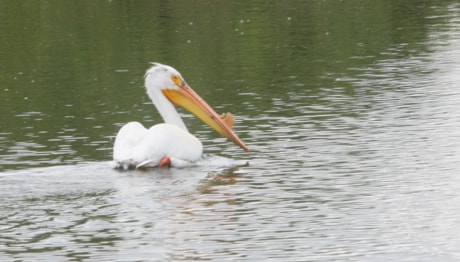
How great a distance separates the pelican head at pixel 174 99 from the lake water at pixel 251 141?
0.26 m

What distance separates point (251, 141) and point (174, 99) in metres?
0.88

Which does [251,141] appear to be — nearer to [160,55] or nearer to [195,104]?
[195,104]

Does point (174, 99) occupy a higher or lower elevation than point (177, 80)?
lower

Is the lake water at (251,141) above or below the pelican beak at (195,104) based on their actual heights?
A: below

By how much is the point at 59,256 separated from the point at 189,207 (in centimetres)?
157

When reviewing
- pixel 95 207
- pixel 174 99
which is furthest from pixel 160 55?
pixel 95 207

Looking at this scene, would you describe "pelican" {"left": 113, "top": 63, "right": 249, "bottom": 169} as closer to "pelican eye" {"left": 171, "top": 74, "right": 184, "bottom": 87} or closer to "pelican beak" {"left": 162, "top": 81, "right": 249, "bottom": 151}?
"pelican beak" {"left": 162, "top": 81, "right": 249, "bottom": 151}

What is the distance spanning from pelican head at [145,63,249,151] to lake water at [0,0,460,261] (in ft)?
0.87

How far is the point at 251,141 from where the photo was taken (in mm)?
13211

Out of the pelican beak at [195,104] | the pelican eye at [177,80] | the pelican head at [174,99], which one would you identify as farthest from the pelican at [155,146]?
the pelican eye at [177,80]

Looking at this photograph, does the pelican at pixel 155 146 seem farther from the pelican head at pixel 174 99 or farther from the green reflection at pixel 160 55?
the green reflection at pixel 160 55

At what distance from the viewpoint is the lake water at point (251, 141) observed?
9.04m

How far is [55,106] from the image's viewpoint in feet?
53.3

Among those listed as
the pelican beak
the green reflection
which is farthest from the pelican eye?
the green reflection
